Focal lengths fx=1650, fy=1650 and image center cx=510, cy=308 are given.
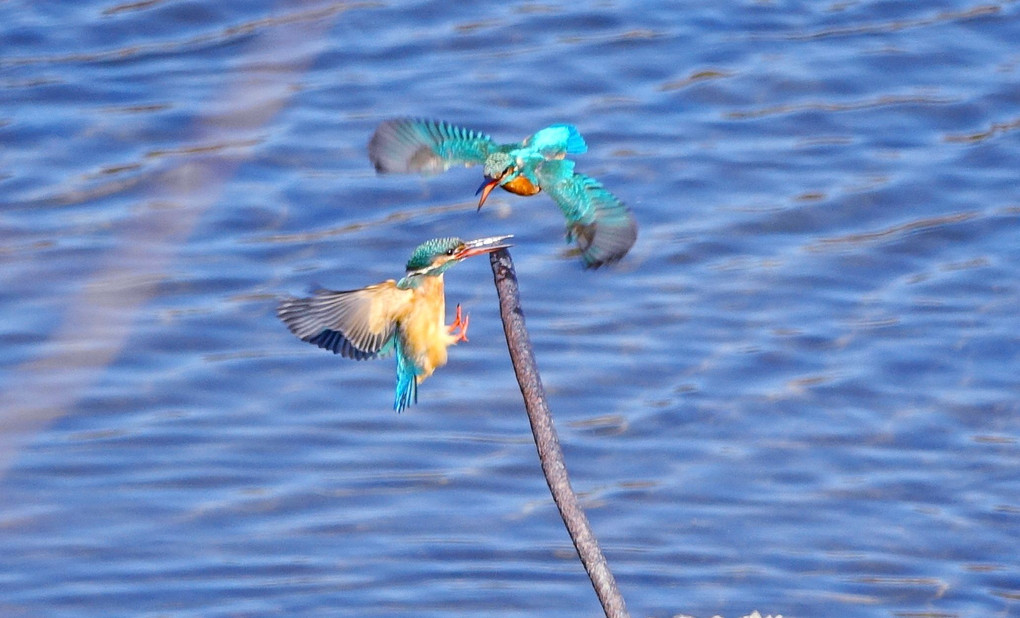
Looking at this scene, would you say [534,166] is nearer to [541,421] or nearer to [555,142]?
[555,142]

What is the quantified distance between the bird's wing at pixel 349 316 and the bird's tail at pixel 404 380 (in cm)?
12

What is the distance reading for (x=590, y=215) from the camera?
10.7ft

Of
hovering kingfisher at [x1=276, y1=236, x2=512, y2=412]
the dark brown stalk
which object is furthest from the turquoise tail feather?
the dark brown stalk

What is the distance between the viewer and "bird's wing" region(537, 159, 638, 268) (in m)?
3.19

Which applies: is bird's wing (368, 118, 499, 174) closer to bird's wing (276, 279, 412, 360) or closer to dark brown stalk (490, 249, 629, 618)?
bird's wing (276, 279, 412, 360)

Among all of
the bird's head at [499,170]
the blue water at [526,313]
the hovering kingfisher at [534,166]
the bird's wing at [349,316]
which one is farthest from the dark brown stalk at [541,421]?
the blue water at [526,313]

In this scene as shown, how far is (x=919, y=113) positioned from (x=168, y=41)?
432 cm

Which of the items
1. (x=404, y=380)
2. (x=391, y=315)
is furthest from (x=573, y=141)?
(x=404, y=380)

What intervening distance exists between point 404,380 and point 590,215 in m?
0.90

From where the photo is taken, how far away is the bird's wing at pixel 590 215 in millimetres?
3186

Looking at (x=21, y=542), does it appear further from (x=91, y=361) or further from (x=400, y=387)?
(x=400, y=387)

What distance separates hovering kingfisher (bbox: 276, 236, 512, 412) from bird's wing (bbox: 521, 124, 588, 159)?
26 cm

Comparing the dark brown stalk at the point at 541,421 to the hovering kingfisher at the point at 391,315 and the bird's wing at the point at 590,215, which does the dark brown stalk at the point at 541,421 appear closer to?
the bird's wing at the point at 590,215

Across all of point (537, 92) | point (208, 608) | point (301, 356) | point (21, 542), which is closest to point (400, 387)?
point (208, 608)
